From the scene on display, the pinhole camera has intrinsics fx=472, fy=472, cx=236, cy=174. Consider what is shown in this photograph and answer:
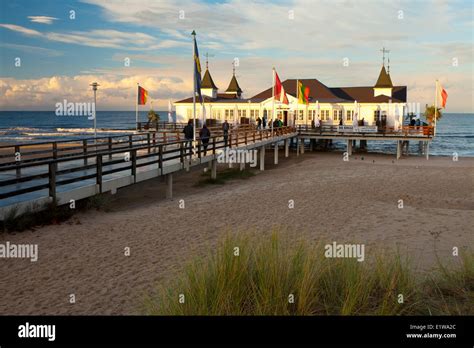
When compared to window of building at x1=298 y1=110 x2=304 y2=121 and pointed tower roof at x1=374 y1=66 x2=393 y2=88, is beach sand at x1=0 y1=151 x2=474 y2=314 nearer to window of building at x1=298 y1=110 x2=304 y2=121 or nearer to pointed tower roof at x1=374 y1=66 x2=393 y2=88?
window of building at x1=298 y1=110 x2=304 y2=121

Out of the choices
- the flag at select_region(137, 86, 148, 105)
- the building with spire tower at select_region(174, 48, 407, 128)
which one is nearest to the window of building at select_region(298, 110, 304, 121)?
the building with spire tower at select_region(174, 48, 407, 128)

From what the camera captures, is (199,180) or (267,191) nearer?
(267,191)

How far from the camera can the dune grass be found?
5.18 meters

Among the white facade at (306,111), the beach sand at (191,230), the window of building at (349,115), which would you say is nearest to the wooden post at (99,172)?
the beach sand at (191,230)

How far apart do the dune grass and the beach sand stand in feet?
4.04

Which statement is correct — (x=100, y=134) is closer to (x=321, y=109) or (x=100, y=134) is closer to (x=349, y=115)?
(x=321, y=109)

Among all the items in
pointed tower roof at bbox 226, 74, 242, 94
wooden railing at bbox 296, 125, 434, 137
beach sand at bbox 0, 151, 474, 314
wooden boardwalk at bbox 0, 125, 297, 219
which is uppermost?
pointed tower roof at bbox 226, 74, 242, 94

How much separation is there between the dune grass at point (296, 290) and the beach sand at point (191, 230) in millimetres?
1231

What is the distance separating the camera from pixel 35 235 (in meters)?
9.66

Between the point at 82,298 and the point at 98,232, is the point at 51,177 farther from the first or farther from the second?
the point at 82,298

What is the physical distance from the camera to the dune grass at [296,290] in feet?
17.0
